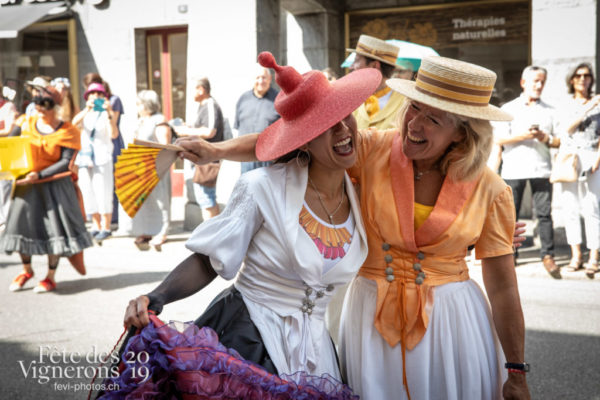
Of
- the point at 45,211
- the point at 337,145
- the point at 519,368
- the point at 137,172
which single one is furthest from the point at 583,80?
the point at 137,172

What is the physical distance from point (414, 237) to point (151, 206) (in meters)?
7.15

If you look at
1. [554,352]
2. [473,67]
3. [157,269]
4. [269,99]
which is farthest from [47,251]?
[473,67]

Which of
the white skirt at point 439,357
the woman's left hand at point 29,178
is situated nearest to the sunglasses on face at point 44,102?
the woman's left hand at point 29,178

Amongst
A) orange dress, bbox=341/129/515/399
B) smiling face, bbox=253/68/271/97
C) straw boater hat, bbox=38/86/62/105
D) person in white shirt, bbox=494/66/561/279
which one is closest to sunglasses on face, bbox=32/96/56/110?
straw boater hat, bbox=38/86/62/105

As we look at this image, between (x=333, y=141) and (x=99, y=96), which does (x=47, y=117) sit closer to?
(x=99, y=96)

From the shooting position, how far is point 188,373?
1.93 m

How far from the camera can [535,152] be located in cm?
752

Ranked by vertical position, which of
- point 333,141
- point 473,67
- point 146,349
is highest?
point 473,67

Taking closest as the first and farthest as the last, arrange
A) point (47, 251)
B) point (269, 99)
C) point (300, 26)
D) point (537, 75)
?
1. point (47, 251)
2. point (537, 75)
3. point (269, 99)
4. point (300, 26)

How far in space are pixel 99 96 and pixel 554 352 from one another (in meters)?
7.05

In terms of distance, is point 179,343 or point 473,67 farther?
point 473,67

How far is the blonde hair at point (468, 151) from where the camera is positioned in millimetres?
2342

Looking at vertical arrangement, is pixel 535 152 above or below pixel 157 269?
above

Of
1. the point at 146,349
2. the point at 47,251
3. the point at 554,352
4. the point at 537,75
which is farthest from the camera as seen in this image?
the point at 537,75
